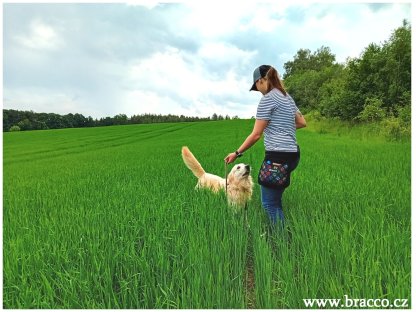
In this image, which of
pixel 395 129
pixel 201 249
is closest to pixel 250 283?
pixel 201 249

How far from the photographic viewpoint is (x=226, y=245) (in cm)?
283

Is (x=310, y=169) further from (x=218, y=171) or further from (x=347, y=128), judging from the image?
(x=347, y=128)

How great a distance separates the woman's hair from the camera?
10.4 feet

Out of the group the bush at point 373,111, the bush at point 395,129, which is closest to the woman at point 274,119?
the bush at point 395,129

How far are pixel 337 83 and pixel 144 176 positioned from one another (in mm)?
8383

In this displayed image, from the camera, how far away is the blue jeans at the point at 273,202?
3402mm

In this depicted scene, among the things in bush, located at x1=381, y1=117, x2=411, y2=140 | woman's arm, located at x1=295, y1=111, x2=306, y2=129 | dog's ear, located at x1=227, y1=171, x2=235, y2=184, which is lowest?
dog's ear, located at x1=227, y1=171, x2=235, y2=184

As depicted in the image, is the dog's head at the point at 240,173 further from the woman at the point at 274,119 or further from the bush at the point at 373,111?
the bush at the point at 373,111

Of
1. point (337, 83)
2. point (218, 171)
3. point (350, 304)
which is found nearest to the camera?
point (350, 304)

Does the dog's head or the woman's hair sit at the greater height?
the woman's hair

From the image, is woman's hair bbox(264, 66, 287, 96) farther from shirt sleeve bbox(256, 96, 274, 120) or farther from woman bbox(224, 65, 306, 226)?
shirt sleeve bbox(256, 96, 274, 120)

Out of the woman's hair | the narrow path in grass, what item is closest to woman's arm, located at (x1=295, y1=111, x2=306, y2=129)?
the woman's hair

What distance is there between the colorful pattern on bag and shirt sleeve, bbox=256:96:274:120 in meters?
0.47

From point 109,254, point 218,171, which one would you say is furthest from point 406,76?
point 109,254
